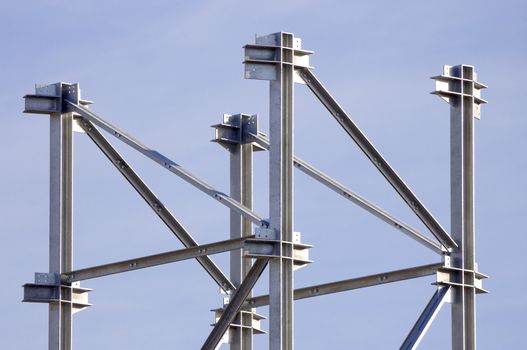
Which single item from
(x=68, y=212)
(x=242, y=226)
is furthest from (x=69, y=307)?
(x=242, y=226)

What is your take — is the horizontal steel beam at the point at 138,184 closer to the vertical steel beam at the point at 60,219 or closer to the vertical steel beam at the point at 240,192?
the vertical steel beam at the point at 60,219

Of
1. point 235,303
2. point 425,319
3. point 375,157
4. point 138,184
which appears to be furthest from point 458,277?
point 138,184

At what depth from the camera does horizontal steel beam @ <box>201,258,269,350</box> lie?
53.4 meters

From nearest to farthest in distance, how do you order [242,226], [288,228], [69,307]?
[288,228] < [69,307] < [242,226]

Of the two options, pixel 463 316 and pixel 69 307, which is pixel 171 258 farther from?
pixel 463 316

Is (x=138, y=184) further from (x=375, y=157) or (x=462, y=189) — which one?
(x=462, y=189)

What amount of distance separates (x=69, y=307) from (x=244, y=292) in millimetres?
4715

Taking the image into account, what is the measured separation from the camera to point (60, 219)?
187 feet

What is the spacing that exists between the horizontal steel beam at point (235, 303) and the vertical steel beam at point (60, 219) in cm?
336

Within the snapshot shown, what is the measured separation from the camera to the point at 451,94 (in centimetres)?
5756

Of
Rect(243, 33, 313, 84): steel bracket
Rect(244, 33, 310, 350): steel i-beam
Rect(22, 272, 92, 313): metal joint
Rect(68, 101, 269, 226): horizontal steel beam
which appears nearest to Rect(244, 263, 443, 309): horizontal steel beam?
Rect(68, 101, 269, 226): horizontal steel beam

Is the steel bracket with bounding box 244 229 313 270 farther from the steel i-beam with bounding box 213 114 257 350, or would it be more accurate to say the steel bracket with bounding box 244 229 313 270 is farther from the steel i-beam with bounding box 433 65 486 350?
→ the steel i-beam with bounding box 213 114 257 350

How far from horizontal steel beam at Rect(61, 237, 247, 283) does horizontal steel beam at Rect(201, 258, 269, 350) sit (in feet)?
3.19

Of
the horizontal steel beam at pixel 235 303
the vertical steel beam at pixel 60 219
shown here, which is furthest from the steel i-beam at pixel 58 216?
the horizontal steel beam at pixel 235 303
